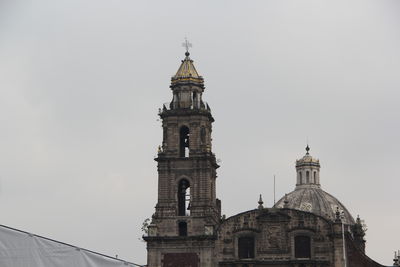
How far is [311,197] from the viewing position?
92.6 m

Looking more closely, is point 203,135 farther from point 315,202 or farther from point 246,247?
point 315,202

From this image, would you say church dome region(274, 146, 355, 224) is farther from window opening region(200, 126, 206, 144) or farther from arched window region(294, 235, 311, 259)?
window opening region(200, 126, 206, 144)

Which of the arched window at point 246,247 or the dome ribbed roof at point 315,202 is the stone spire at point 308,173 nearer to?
the dome ribbed roof at point 315,202

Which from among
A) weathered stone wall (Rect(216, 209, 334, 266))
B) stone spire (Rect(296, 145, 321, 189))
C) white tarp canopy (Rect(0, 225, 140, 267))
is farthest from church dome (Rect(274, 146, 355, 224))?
white tarp canopy (Rect(0, 225, 140, 267))

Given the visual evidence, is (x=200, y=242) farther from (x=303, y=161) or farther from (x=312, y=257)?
(x=303, y=161)

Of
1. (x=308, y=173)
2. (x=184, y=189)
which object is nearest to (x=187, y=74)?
(x=184, y=189)

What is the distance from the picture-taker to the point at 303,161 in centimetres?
9756

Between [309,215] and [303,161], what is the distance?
91.0 feet

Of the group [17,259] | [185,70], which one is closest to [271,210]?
[185,70]

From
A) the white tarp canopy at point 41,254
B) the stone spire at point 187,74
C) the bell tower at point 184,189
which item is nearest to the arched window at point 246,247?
the bell tower at point 184,189

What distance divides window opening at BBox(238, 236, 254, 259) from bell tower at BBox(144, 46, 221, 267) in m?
2.65

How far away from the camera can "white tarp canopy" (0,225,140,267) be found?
13094 millimetres

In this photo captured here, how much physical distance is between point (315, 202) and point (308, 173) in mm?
5302

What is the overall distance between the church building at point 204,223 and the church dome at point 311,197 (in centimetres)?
1751
